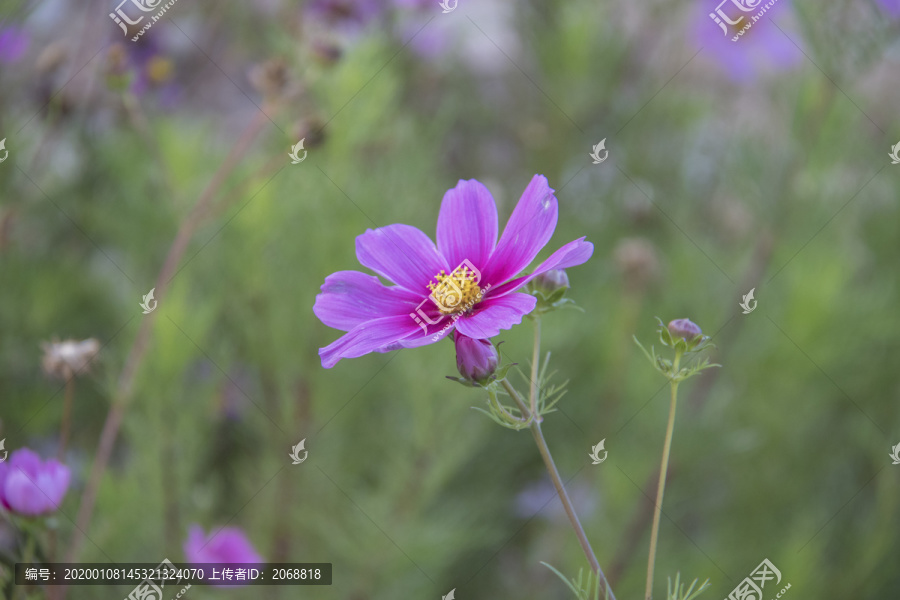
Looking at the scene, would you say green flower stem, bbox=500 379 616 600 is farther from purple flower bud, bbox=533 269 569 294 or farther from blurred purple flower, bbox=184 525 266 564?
blurred purple flower, bbox=184 525 266 564

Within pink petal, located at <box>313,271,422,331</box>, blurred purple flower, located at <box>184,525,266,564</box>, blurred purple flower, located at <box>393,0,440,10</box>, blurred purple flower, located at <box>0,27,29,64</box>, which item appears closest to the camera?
pink petal, located at <box>313,271,422,331</box>

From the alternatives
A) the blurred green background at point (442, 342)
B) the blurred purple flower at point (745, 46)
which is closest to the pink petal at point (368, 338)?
the blurred green background at point (442, 342)

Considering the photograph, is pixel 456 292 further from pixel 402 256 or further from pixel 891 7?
pixel 891 7

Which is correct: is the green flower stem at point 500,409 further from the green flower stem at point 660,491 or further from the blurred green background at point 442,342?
the blurred green background at point 442,342

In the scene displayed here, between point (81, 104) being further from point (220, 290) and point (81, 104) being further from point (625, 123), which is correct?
point (625, 123)

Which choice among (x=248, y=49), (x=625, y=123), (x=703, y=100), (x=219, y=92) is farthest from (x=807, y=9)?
(x=219, y=92)

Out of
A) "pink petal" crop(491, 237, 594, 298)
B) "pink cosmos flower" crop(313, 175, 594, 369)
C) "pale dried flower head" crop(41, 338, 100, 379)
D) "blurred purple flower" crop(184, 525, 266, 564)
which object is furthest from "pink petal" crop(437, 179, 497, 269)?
"blurred purple flower" crop(184, 525, 266, 564)
